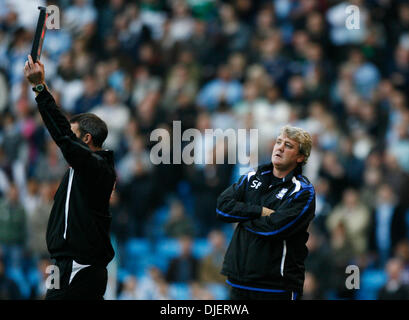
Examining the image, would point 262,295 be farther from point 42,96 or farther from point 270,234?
point 42,96

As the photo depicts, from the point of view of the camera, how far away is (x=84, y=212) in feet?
17.1

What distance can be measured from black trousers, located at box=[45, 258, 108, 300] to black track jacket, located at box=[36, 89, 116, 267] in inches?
2.3

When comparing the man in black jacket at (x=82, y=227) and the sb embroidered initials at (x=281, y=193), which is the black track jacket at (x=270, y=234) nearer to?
the sb embroidered initials at (x=281, y=193)

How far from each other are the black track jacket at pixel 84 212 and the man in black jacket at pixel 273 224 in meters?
0.88

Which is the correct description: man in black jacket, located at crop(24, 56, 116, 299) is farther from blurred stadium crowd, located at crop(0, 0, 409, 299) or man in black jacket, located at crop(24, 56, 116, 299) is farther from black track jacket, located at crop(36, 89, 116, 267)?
blurred stadium crowd, located at crop(0, 0, 409, 299)

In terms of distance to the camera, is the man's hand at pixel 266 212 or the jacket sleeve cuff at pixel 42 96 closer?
the jacket sleeve cuff at pixel 42 96

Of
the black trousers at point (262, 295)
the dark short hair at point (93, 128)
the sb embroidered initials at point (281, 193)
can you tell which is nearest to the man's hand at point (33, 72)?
the dark short hair at point (93, 128)

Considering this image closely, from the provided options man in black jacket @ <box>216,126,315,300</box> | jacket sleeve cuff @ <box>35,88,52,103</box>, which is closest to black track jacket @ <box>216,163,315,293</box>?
man in black jacket @ <box>216,126,315,300</box>

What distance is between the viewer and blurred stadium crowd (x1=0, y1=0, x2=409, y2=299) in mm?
10500

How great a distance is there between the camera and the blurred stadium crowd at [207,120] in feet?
34.4

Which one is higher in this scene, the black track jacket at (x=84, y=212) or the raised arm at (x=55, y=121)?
the raised arm at (x=55, y=121)

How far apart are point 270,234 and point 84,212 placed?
1.30 metres
